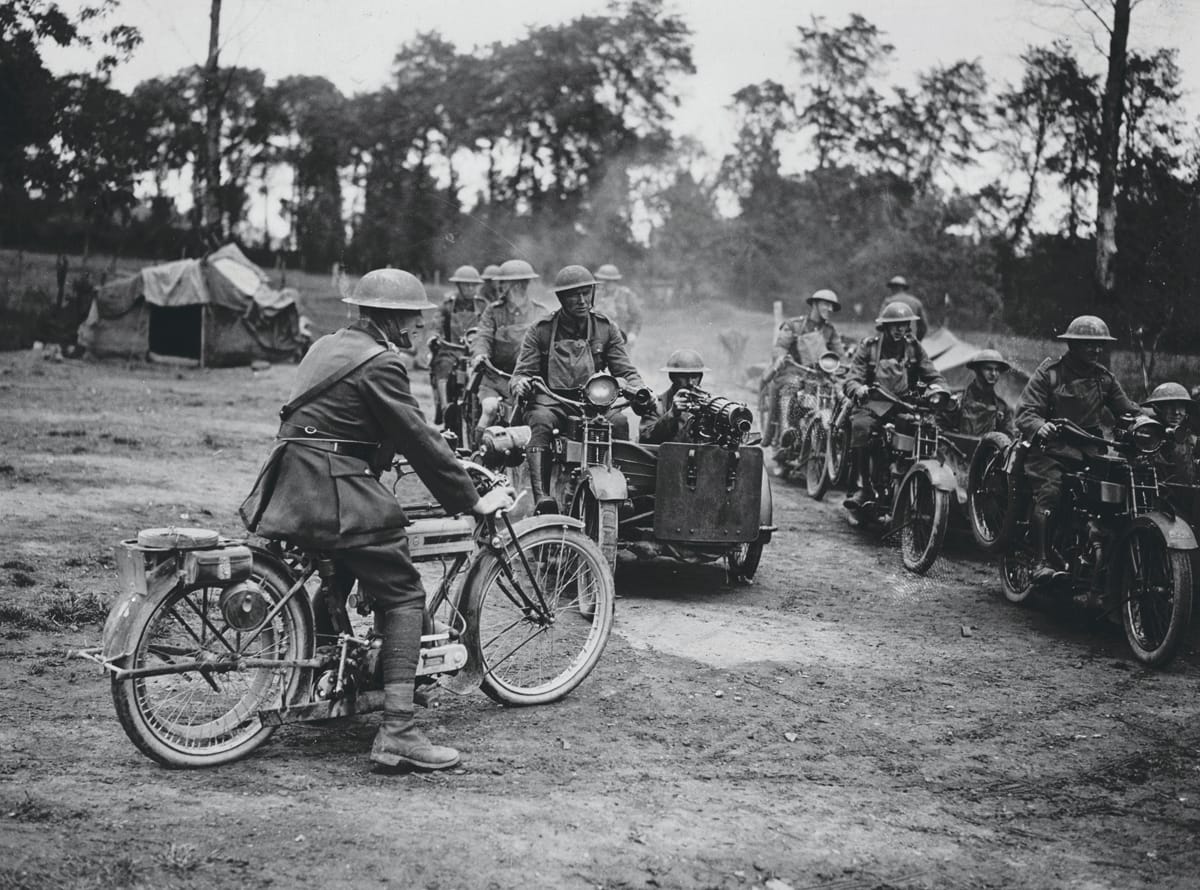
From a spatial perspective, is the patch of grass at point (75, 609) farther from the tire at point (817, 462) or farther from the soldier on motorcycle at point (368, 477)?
the tire at point (817, 462)

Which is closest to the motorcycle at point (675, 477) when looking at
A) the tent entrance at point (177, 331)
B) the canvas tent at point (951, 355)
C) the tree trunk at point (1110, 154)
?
the tree trunk at point (1110, 154)

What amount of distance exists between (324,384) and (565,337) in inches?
156

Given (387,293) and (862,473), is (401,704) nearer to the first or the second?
(387,293)

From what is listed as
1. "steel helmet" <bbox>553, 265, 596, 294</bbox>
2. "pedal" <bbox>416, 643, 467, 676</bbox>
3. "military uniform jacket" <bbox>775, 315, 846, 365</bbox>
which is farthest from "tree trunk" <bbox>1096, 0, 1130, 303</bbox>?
"pedal" <bbox>416, 643, 467, 676</bbox>

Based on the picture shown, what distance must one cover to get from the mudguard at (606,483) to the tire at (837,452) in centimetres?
393

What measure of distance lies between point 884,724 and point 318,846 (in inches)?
106

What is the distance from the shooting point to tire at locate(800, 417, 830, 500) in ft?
39.8

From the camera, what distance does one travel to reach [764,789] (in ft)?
14.6

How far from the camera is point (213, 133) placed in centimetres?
3384

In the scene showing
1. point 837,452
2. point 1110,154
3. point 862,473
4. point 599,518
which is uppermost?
point 1110,154

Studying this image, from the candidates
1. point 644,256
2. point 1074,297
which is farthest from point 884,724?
point 644,256

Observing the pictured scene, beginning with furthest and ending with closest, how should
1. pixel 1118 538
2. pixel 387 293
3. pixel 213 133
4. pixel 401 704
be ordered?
pixel 213 133
pixel 1118 538
pixel 387 293
pixel 401 704

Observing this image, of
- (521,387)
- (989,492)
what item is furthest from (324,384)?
(989,492)

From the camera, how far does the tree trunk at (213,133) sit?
104 ft
